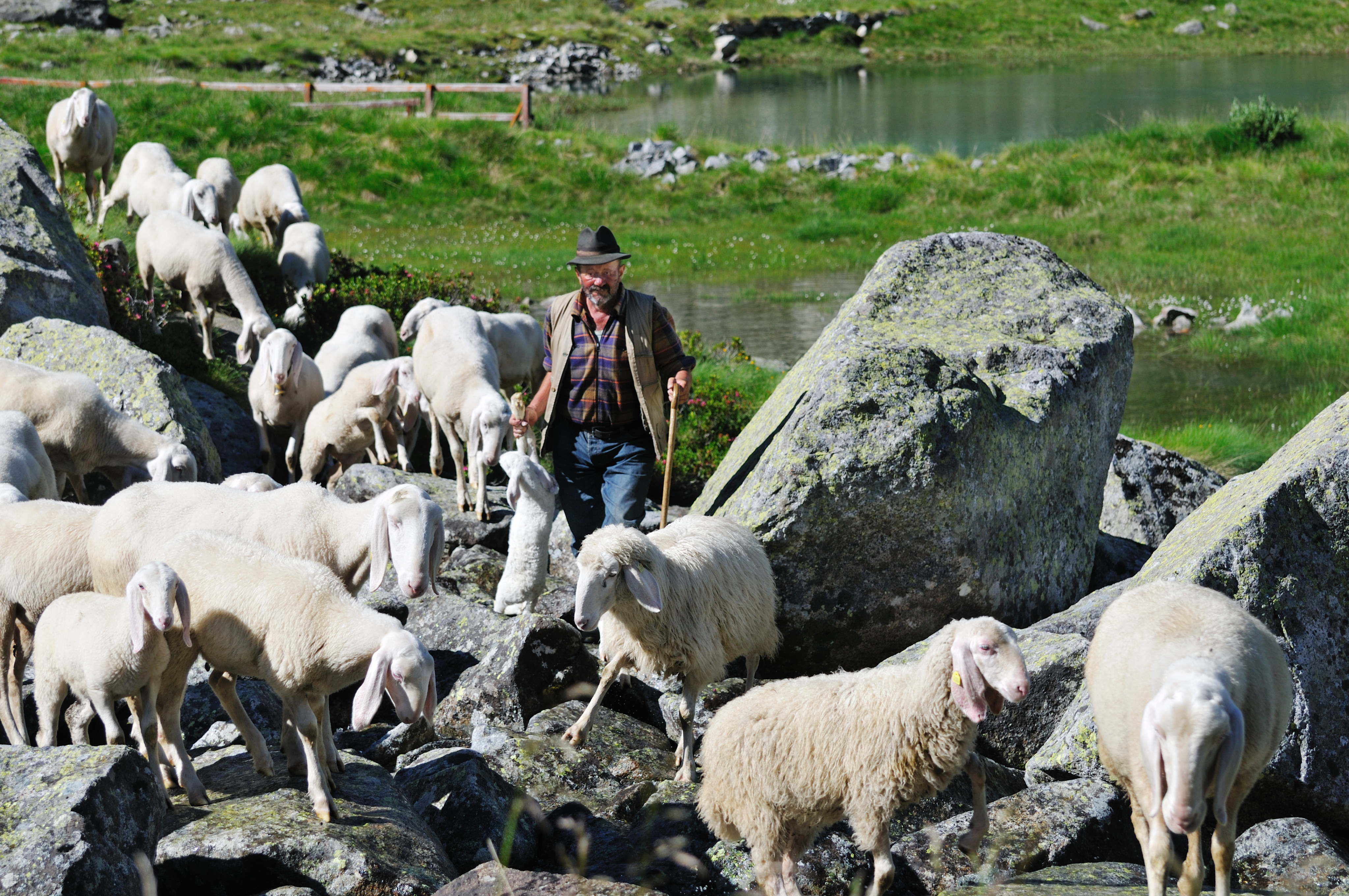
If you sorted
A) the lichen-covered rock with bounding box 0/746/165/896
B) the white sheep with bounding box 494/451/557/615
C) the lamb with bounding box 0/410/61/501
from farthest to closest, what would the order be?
the white sheep with bounding box 494/451/557/615 → the lamb with bounding box 0/410/61/501 → the lichen-covered rock with bounding box 0/746/165/896

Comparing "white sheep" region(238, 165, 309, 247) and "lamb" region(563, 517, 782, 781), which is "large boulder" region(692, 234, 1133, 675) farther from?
"white sheep" region(238, 165, 309, 247)

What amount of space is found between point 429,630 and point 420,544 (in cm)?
146

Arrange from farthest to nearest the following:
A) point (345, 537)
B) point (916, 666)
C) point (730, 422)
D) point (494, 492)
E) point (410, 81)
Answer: point (410, 81), point (730, 422), point (494, 492), point (345, 537), point (916, 666)

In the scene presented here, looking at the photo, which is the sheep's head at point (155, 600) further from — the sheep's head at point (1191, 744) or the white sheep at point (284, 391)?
the white sheep at point (284, 391)

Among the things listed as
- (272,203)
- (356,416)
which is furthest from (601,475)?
(272,203)

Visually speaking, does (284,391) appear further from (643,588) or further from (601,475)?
(643,588)

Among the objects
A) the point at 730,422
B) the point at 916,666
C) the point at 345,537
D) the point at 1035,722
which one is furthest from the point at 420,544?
the point at 730,422

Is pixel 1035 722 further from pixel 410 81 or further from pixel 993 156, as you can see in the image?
pixel 410 81

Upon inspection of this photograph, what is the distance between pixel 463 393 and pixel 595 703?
4913mm

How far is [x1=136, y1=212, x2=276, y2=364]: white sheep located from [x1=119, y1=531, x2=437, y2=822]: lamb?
7089mm

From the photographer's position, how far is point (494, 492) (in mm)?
10133

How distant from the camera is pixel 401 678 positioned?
499 cm

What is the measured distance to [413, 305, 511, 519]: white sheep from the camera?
9.45 m

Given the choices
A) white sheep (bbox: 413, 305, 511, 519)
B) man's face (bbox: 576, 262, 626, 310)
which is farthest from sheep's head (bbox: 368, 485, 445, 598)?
white sheep (bbox: 413, 305, 511, 519)
